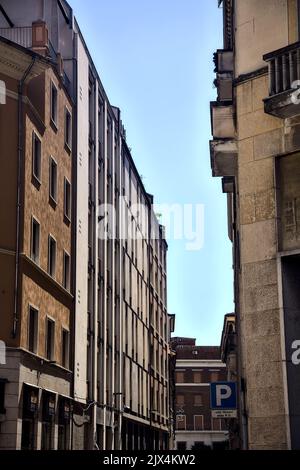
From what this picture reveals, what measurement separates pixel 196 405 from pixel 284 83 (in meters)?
97.8

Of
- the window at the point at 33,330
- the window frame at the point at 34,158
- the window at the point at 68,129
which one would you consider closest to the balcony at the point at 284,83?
the window frame at the point at 34,158

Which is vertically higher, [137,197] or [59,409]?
[137,197]

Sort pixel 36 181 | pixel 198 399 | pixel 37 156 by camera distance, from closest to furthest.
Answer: pixel 36 181 → pixel 37 156 → pixel 198 399

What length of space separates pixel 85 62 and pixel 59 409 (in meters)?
17.3

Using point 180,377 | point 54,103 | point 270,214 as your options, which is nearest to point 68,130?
point 54,103

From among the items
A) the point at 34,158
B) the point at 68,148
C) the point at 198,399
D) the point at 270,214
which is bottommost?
the point at 270,214

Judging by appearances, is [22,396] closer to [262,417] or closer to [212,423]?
[262,417]

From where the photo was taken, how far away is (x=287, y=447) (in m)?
12.1

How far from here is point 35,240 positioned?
26.5m

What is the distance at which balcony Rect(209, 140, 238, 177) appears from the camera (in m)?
15.8

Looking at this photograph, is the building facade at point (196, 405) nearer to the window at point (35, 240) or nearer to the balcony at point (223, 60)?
the window at point (35, 240)

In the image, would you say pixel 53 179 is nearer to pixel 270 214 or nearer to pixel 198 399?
pixel 270 214

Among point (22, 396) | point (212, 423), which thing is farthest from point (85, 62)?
point (212, 423)
